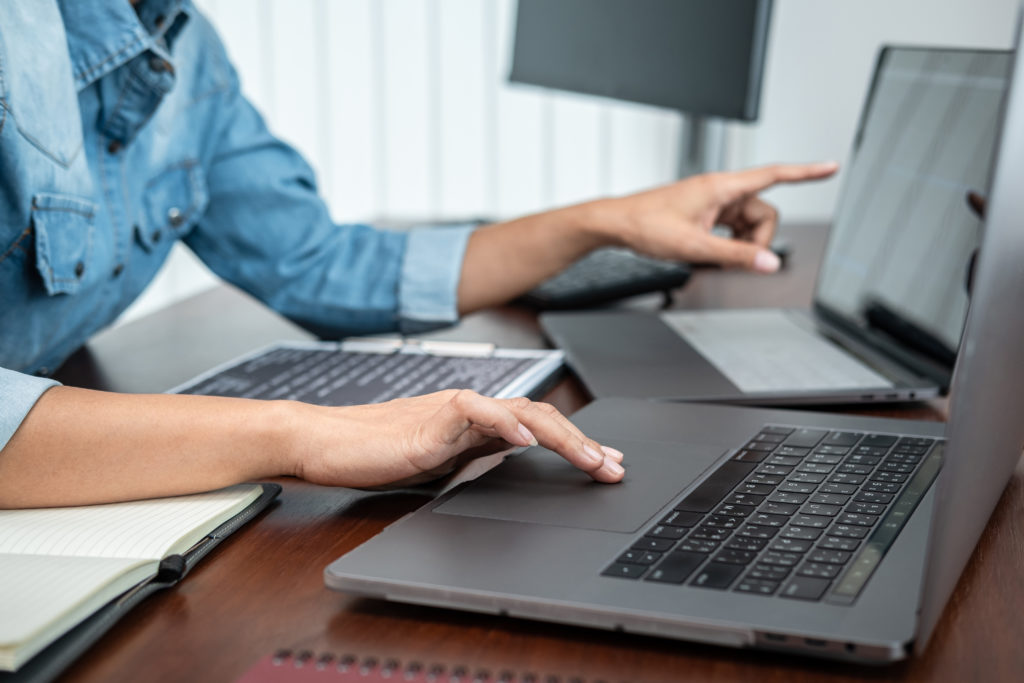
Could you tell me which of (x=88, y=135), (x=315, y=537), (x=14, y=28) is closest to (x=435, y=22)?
(x=88, y=135)

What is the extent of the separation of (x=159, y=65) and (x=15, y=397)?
0.38 m

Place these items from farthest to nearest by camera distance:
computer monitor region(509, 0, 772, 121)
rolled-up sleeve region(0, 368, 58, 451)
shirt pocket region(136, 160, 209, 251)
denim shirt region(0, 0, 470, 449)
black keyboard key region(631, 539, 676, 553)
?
computer monitor region(509, 0, 772, 121), shirt pocket region(136, 160, 209, 251), denim shirt region(0, 0, 470, 449), rolled-up sleeve region(0, 368, 58, 451), black keyboard key region(631, 539, 676, 553)

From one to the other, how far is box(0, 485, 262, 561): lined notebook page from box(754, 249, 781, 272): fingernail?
19.4 inches

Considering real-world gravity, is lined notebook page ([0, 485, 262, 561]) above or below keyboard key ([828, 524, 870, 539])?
below

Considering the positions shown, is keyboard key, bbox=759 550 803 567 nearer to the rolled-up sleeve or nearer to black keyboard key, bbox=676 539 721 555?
black keyboard key, bbox=676 539 721 555

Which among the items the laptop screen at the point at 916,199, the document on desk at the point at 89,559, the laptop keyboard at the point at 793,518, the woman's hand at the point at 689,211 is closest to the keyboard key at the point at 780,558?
the laptop keyboard at the point at 793,518

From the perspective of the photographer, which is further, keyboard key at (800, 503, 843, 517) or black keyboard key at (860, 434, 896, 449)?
black keyboard key at (860, 434, 896, 449)

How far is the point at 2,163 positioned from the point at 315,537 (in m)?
0.37

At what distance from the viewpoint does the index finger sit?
960 mm

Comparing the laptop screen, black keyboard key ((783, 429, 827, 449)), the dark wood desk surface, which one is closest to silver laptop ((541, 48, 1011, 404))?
the laptop screen

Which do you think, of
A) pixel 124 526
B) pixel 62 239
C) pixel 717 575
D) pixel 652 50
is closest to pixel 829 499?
pixel 717 575

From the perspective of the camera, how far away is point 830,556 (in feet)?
1.56

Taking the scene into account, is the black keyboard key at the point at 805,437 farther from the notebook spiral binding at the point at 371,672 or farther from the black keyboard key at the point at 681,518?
the notebook spiral binding at the point at 371,672

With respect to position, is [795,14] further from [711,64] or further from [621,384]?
[621,384]
